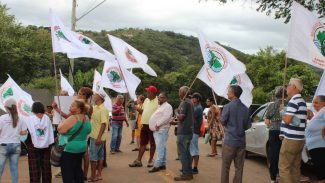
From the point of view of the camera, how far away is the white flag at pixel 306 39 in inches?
310

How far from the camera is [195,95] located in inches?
428

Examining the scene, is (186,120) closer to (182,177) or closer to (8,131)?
(182,177)

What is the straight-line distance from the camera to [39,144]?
788 centimetres

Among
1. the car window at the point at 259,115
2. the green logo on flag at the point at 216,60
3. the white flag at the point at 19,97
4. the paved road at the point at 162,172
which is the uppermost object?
the green logo on flag at the point at 216,60

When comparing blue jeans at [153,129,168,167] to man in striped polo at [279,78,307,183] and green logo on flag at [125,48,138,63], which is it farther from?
man in striped polo at [279,78,307,183]

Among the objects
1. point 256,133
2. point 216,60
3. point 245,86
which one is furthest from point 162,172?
point 245,86

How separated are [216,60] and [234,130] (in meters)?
2.38

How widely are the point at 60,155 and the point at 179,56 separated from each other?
74638mm

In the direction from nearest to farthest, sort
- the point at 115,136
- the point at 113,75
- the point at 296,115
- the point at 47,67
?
the point at 296,115 < the point at 113,75 < the point at 115,136 < the point at 47,67

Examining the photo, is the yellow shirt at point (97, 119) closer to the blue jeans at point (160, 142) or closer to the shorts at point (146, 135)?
the blue jeans at point (160, 142)

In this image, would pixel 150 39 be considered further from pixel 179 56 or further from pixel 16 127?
pixel 16 127

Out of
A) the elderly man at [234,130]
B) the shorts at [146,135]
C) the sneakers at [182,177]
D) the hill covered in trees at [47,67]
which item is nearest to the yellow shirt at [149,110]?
the shorts at [146,135]

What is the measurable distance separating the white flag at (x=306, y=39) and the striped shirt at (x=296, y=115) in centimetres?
86

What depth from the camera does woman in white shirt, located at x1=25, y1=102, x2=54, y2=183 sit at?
7.90 meters
